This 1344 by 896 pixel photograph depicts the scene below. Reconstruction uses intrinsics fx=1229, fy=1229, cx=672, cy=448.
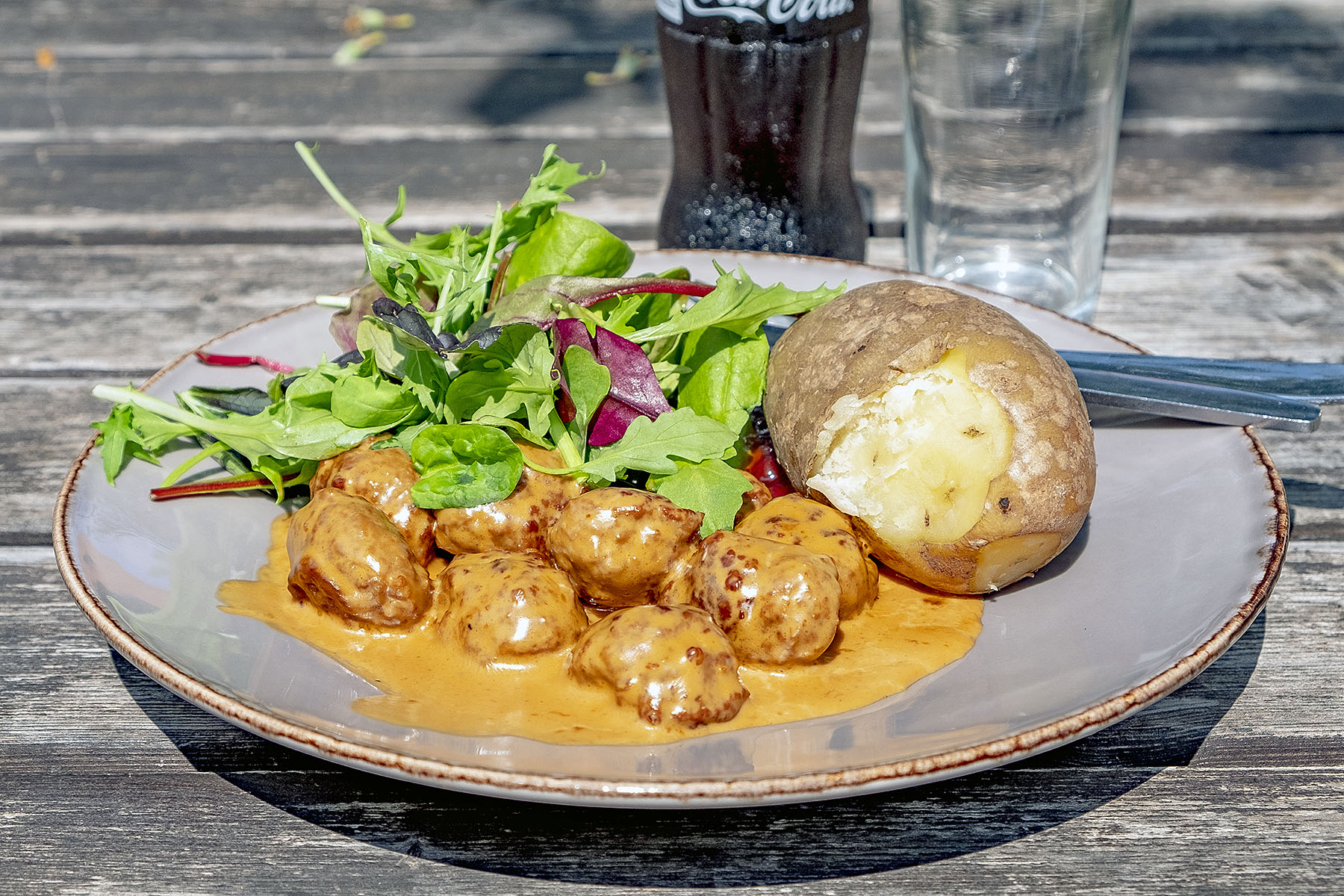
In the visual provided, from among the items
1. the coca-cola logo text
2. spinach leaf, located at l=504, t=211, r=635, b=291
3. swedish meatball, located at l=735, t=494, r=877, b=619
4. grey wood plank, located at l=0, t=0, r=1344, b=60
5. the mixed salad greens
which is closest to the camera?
swedish meatball, located at l=735, t=494, r=877, b=619

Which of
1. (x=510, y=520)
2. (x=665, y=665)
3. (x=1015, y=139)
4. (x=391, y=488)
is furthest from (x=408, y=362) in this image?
(x=1015, y=139)

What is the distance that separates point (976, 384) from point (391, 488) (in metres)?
0.87

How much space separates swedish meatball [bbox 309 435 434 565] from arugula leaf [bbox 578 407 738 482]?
0.26 m

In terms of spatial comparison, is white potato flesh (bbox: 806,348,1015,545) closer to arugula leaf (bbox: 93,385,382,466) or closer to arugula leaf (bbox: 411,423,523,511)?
arugula leaf (bbox: 411,423,523,511)

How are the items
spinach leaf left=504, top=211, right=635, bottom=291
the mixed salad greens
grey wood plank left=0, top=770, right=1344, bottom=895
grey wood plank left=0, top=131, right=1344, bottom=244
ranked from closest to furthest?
grey wood plank left=0, top=770, right=1344, bottom=895
the mixed salad greens
spinach leaf left=504, top=211, right=635, bottom=291
grey wood plank left=0, top=131, right=1344, bottom=244

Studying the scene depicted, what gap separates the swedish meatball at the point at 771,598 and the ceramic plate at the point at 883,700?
13 centimetres

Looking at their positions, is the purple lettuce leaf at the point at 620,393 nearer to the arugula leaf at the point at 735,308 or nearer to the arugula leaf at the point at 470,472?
the arugula leaf at the point at 735,308

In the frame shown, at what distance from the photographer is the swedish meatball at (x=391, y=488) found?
1825 mm

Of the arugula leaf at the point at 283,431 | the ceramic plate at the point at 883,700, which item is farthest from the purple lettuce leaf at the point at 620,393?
the ceramic plate at the point at 883,700

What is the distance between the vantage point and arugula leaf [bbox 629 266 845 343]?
6.25 feet

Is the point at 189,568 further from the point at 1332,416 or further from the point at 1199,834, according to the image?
the point at 1332,416

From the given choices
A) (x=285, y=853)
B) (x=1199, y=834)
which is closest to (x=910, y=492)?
(x=1199, y=834)

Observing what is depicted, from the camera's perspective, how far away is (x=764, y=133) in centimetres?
261

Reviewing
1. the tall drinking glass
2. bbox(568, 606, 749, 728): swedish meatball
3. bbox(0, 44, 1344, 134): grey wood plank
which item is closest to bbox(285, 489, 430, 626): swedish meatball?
bbox(568, 606, 749, 728): swedish meatball
